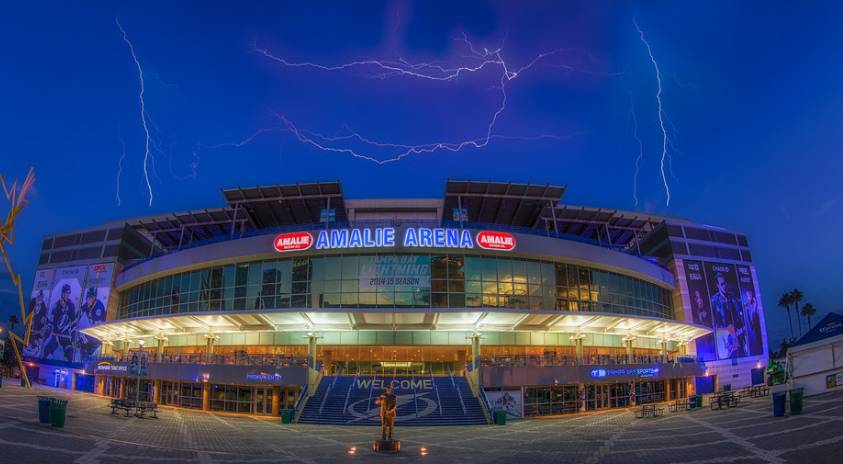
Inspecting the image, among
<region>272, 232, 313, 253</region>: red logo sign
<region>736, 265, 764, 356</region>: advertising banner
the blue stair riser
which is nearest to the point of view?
the blue stair riser

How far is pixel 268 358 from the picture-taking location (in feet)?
132

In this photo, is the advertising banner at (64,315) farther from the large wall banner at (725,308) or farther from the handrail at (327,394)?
the large wall banner at (725,308)

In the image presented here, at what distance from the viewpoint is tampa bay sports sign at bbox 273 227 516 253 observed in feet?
135

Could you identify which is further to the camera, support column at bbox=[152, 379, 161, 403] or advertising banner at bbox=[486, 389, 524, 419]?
support column at bbox=[152, 379, 161, 403]

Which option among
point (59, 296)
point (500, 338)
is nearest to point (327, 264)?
point (500, 338)

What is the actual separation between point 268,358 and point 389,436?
22.5 m

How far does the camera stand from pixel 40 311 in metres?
72.6

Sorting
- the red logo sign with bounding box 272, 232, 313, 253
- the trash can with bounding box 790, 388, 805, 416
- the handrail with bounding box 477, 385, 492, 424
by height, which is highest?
the red logo sign with bounding box 272, 232, 313, 253

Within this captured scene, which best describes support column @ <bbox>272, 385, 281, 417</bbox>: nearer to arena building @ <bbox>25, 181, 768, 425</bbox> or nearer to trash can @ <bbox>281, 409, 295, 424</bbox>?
arena building @ <bbox>25, 181, 768, 425</bbox>

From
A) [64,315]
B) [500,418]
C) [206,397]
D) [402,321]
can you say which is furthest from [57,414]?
[64,315]

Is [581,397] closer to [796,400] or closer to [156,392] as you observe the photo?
[796,400]

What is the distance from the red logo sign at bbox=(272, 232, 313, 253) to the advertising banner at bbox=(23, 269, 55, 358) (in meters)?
48.7

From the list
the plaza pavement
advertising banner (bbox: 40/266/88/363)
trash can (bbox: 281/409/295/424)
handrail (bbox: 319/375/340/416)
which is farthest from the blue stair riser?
advertising banner (bbox: 40/266/88/363)

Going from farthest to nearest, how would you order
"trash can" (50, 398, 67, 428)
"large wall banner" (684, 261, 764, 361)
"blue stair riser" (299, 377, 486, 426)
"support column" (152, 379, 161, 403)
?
1. "large wall banner" (684, 261, 764, 361)
2. "support column" (152, 379, 161, 403)
3. "blue stair riser" (299, 377, 486, 426)
4. "trash can" (50, 398, 67, 428)
